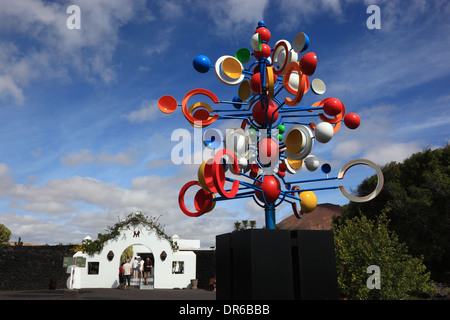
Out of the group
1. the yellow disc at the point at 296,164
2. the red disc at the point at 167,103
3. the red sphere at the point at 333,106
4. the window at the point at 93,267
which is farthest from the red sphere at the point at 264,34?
the window at the point at 93,267

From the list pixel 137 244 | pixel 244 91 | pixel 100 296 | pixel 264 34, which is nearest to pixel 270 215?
pixel 244 91

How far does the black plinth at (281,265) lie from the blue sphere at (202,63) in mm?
4240

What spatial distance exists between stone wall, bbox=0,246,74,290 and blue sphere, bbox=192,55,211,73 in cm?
1666

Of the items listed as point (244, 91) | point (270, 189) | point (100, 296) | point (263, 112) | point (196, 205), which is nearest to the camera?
point (270, 189)

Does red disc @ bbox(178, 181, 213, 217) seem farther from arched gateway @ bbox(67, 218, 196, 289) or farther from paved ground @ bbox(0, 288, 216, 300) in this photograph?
arched gateway @ bbox(67, 218, 196, 289)

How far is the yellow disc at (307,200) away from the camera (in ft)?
29.1

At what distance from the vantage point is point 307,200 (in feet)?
29.1

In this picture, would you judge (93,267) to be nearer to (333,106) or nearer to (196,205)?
(196,205)

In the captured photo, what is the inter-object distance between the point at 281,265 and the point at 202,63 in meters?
5.27

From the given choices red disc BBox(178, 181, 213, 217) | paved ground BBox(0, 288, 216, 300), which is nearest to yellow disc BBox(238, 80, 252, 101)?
red disc BBox(178, 181, 213, 217)

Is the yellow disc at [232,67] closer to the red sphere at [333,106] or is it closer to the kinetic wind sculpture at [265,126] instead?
the kinetic wind sculpture at [265,126]

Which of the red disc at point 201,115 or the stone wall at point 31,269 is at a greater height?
the red disc at point 201,115
